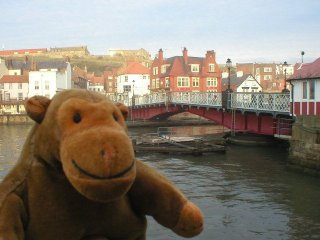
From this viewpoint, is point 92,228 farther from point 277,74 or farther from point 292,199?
point 277,74

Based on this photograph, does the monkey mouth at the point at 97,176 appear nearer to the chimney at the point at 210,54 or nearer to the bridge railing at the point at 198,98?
the bridge railing at the point at 198,98

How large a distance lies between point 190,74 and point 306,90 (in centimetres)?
4924

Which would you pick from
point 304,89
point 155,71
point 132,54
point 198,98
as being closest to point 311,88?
point 304,89

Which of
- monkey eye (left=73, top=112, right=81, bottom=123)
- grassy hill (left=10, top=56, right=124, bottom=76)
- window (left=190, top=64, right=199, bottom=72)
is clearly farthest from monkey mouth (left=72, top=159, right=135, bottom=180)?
grassy hill (left=10, top=56, right=124, bottom=76)

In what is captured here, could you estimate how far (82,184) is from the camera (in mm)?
3113

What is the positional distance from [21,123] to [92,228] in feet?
232

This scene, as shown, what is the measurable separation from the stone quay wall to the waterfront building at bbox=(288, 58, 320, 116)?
2.47 metres

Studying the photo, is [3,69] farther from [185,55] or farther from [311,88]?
[311,88]

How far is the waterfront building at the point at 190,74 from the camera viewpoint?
74000 mm

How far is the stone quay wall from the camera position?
71.5ft

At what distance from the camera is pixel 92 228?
3680 mm

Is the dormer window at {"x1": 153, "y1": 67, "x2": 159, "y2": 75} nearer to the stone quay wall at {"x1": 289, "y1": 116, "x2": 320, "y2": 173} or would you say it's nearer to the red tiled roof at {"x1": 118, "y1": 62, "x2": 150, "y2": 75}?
the red tiled roof at {"x1": 118, "y1": 62, "x2": 150, "y2": 75}

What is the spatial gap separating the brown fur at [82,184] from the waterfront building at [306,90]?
2243 cm

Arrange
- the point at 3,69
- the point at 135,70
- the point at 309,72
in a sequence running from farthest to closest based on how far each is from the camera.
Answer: the point at 3,69 < the point at 135,70 < the point at 309,72
